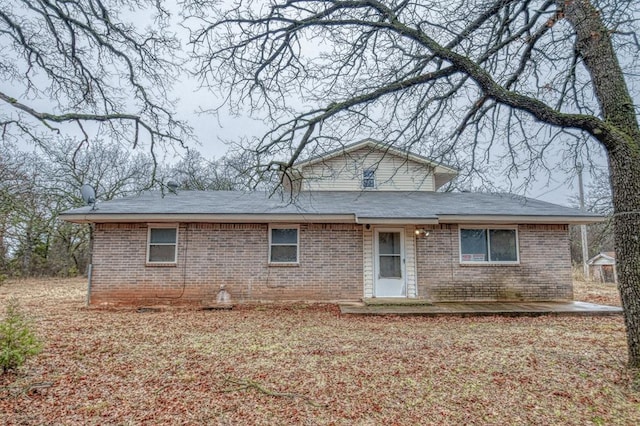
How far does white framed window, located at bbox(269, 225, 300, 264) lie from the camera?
9984 millimetres

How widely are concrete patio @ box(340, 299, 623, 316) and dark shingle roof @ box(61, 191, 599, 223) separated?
2.25 m

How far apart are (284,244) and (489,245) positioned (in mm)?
5898

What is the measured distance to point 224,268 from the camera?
9828mm

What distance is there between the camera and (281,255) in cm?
1001

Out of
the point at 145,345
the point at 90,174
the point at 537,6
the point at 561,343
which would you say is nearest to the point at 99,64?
the point at 145,345

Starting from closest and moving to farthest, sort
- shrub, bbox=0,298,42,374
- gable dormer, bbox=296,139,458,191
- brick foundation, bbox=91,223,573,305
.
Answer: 1. shrub, bbox=0,298,42,374
2. brick foundation, bbox=91,223,573,305
3. gable dormer, bbox=296,139,458,191

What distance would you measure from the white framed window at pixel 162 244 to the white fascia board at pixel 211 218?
0.36 meters

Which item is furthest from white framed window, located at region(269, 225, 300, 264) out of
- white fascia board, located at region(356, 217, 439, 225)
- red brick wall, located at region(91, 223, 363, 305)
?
white fascia board, located at region(356, 217, 439, 225)

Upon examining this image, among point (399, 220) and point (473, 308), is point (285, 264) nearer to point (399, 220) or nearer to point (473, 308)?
point (399, 220)

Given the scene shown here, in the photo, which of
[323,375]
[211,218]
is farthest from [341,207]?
[323,375]

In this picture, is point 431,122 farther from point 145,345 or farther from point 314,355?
point 145,345

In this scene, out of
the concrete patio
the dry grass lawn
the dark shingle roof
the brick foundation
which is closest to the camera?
the dry grass lawn

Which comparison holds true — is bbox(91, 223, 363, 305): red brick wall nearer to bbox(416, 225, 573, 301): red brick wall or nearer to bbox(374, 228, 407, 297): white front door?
bbox(374, 228, 407, 297): white front door

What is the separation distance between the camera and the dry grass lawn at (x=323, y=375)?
3436 mm
